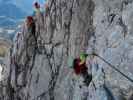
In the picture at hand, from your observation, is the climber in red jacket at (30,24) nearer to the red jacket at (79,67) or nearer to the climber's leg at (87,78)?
the red jacket at (79,67)

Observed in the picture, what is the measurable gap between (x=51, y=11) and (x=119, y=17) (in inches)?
236

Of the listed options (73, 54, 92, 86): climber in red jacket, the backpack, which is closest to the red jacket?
(73, 54, 92, 86): climber in red jacket

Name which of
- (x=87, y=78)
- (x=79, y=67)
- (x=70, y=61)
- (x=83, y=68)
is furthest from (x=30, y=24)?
(x=87, y=78)

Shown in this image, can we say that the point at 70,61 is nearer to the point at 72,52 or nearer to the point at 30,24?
the point at 72,52

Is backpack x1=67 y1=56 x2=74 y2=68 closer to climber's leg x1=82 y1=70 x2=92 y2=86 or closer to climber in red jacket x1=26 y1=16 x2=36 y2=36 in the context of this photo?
climber's leg x1=82 y1=70 x2=92 y2=86

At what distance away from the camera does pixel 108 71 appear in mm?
9789

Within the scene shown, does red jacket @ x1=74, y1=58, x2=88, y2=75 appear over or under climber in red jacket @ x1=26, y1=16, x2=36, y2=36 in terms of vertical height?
under

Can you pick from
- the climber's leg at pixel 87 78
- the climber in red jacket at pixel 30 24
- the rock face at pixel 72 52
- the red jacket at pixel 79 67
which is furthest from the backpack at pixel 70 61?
the climber in red jacket at pixel 30 24

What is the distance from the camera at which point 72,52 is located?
45.1ft

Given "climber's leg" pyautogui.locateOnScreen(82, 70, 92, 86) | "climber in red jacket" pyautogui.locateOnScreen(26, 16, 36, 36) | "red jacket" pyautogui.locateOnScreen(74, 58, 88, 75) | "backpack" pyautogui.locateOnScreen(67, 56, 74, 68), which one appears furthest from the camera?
"climber in red jacket" pyautogui.locateOnScreen(26, 16, 36, 36)

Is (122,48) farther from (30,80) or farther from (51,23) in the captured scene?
(30,80)

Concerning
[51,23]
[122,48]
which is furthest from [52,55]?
[122,48]

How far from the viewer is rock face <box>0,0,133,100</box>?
9.59 meters

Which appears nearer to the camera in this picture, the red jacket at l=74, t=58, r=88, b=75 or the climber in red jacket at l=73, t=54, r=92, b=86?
the climber in red jacket at l=73, t=54, r=92, b=86
